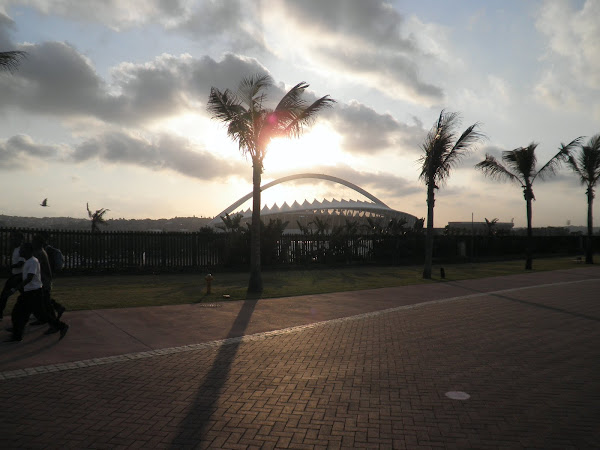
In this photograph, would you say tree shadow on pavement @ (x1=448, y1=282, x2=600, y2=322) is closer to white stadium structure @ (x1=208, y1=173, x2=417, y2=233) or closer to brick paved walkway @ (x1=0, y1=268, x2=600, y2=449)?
brick paved walkway @ (x1=0, y1=268, x2=600, y2=449)

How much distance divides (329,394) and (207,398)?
1.36 m

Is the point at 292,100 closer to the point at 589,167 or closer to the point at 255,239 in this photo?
the point at 255,239

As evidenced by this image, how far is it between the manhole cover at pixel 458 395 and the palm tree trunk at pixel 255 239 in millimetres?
8682

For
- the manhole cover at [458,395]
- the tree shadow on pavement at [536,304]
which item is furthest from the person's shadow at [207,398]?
the tree shadow on pavement at [536,304]

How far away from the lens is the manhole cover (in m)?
4.89

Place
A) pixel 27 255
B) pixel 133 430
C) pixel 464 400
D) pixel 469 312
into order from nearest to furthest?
pixel 133 430
pixel 464 400
pixel 27 255
pixel 469 312

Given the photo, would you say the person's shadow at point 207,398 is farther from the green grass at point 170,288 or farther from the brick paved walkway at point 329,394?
the green grass at point 170,288

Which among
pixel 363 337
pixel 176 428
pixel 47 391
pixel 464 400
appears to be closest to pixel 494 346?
pixel 363 337

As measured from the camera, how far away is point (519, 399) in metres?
4.88

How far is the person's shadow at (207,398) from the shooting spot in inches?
154

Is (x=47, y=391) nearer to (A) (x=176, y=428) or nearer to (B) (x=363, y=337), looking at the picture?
(A) (x=176, y=428)

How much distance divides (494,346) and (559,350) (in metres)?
0.97

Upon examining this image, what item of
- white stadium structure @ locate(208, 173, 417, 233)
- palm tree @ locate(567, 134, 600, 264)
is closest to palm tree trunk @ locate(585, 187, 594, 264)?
palm tree @ locate(567, 134, 600, 264)

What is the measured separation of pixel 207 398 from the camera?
483cm
